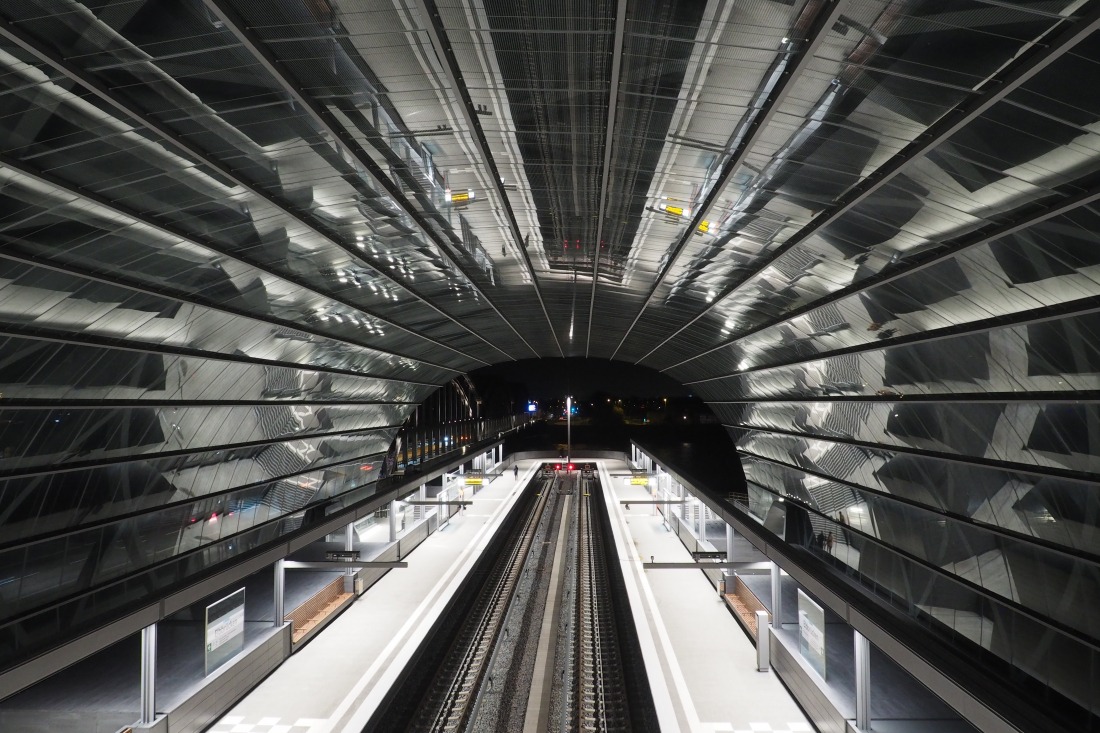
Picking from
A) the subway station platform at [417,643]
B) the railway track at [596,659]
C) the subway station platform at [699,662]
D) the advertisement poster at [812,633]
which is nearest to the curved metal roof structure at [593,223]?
the advertisement poster at [812,633]

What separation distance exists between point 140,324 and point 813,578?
18356 millimetres

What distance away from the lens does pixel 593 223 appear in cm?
1895

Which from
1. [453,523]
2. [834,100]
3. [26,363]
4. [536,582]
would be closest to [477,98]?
[834,100]

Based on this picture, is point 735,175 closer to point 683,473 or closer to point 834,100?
point 834,100

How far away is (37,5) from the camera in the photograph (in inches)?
298

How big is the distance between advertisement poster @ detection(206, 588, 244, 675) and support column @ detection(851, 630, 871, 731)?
12203mm

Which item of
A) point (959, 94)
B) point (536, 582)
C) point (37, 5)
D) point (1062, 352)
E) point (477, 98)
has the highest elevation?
point (477, 98)

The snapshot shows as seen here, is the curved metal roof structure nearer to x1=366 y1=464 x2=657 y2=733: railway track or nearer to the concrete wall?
the concrete wall

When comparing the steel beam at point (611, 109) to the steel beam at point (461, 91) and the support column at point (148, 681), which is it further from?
the support column at point (148, 681)

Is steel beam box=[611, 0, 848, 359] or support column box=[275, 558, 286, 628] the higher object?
steel beam box=[611, 0, 848, 359]

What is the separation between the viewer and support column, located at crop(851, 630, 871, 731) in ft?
36.1

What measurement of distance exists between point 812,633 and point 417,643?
991 centimetres

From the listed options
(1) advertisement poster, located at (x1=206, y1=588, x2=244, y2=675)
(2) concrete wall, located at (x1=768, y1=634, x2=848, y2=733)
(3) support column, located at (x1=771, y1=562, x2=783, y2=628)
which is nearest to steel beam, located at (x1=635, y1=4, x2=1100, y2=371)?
(3) support column, located at (x1=771, y1=562, x2=783, y2=628)

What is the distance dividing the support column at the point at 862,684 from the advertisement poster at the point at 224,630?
12.2 metres
